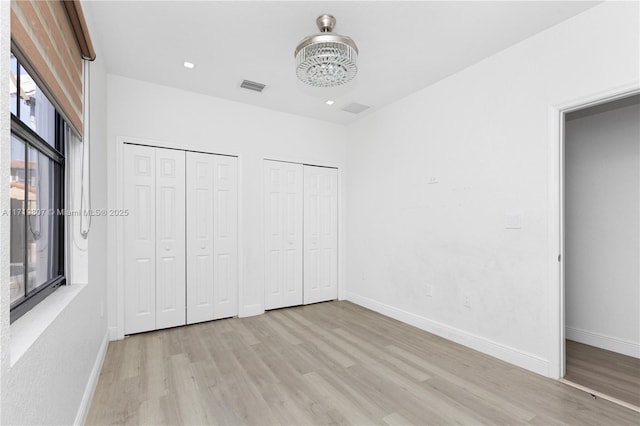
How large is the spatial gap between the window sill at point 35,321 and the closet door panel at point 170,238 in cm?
167

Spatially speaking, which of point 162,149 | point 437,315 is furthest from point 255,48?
point 437,315

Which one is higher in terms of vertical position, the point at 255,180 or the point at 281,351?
the point at 255,180

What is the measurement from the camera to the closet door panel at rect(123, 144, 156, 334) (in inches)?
130

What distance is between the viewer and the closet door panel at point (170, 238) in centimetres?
345

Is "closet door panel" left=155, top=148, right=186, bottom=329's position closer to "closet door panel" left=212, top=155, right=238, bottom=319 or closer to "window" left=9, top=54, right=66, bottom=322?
"closet door panel" left=212, top=155, right=238, bottom=319

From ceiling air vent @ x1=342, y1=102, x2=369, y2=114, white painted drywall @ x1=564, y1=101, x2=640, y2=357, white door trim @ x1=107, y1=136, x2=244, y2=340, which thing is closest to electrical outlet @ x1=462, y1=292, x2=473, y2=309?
white painted drywall @ x1=564, y1=101, x2=640, y2=357

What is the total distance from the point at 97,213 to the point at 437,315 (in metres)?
3.34

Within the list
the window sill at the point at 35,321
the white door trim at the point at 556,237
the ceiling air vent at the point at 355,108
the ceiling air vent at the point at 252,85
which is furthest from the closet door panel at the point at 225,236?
the white door trim at the point at 556,237

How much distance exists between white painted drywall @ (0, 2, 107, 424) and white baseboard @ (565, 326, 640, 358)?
13.9 ft

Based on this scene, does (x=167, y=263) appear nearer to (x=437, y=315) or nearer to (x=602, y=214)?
(x=437, y=315)

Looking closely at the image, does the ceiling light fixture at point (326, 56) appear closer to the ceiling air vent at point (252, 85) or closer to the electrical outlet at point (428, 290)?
the ceiling air vent at point (252, 85)

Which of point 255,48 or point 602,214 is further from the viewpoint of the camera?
point 602,214

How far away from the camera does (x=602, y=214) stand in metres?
3.10

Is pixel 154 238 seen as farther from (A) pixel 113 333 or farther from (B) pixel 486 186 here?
(B) pixel 486 186
